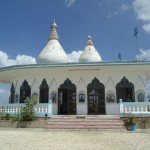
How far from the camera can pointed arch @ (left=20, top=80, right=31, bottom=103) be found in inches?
691

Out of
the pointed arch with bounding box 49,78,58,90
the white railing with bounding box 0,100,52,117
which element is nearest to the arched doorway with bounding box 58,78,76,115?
the pointed arch with bounding box 49,78,58,90

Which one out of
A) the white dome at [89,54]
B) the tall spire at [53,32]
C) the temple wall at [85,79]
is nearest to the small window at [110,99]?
the temple wall at [85,79]

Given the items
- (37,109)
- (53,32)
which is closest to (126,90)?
(37,109)

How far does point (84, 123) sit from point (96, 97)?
4.29 metres

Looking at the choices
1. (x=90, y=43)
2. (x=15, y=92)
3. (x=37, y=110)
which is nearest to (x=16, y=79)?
(x=15, y=92)

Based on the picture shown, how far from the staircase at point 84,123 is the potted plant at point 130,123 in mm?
318

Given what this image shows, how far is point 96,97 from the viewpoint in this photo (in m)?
16.6

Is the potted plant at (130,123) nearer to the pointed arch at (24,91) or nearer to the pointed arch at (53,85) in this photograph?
the pointed arch at (53,85)

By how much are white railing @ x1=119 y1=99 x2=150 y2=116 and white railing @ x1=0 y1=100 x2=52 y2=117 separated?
4753mm

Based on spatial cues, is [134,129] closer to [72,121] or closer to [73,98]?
[72,121]

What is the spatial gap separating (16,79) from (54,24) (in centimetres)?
817

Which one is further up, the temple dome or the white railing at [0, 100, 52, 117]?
the temple dome

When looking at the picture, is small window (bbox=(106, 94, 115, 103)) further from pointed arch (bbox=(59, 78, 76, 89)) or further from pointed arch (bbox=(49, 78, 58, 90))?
pointed arch (bbox=(49, 78, 58, 90))

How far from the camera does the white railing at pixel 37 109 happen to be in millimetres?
14391
